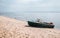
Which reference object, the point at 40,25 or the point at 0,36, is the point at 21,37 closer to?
the point at 0,36

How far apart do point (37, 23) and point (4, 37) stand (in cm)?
1493

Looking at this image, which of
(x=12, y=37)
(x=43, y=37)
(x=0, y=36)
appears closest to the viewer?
(x=0, y=36)

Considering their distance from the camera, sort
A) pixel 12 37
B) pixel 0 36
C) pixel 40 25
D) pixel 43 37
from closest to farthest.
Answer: pixel 0 36, pixel 12 37, pixel 43 37, pixel 40 25

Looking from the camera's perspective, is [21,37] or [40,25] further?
[40,25]

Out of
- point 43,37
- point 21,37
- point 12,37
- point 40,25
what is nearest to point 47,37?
point 43,37

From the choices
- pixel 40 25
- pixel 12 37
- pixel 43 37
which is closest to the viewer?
pixel 12 37

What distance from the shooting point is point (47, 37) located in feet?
58.9

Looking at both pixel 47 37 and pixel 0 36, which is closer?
pixel 0 36

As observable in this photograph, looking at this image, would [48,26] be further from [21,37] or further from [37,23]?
[21,37]

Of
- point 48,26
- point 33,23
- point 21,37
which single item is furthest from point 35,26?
point 21,37

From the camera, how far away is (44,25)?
92.8 ft

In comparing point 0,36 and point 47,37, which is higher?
point 0,36

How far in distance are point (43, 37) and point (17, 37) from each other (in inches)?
161

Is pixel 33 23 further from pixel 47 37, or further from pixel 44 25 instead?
pixel 47 37
